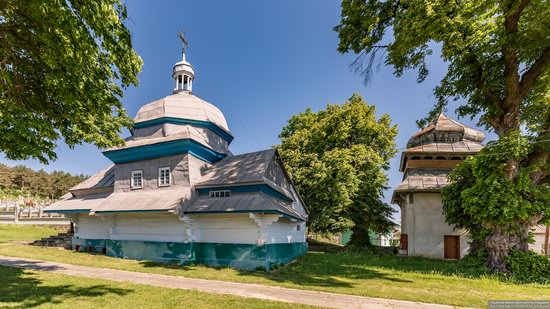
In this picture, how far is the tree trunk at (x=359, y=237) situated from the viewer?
24797mm

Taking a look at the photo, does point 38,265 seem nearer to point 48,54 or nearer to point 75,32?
point 48,54

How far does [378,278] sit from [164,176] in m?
12.8

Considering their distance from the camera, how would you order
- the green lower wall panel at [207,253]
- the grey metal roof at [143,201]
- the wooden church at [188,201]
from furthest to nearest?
the grey metal roof at [143,201]
the wooden church at [188,201]
the green lower wall panel at [207,253]

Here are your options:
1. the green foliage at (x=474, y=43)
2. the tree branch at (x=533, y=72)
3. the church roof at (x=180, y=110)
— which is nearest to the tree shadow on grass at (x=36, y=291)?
the church roof at (x=180, y=110)

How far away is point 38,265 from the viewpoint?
12.9 m

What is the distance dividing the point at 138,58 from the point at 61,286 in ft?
26.8

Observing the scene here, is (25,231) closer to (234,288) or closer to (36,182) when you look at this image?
(234,288)

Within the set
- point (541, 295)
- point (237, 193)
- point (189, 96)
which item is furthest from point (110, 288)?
point (541, 295)

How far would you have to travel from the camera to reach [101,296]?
805 cm

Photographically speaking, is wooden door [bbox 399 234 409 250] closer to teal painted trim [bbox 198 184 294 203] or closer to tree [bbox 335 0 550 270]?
tree [bbox 335 0 550 270]

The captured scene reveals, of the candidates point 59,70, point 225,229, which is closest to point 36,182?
point 225,229

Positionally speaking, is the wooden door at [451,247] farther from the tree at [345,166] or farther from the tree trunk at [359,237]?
the tree trunk at [359,237]

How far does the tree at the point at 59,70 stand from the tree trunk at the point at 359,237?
22.4 meters

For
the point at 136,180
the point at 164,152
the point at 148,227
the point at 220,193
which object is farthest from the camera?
the point at 136,180
